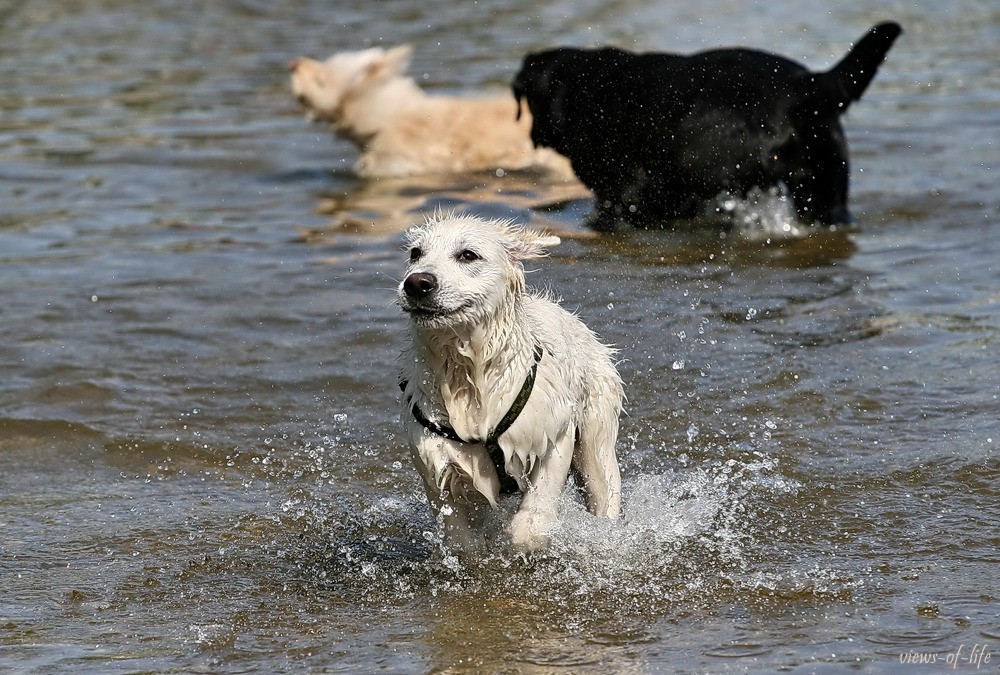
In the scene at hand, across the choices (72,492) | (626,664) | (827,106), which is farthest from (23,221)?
(626,664)

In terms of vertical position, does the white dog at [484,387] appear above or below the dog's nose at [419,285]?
below

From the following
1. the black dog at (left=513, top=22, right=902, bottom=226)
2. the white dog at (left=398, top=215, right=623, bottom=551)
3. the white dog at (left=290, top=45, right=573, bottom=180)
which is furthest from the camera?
the white dog at (left=290, top=45, right=573, bottom=180)

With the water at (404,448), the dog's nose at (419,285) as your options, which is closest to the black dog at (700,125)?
the water at (404,448)

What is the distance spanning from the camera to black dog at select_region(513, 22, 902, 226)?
885cm

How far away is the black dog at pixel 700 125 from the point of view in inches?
348

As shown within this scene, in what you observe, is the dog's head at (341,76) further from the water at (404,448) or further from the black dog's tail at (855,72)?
the black dog's tail at (855,72)

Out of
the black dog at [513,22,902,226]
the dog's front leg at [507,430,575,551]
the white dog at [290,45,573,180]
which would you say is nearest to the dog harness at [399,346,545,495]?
the dog's front leg at [507,430,575,551]

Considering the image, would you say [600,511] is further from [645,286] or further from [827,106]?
[827,106]

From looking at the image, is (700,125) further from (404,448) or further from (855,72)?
(404,448)

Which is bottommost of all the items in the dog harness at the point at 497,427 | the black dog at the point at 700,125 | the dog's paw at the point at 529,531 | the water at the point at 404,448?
the water at the point at 404,448

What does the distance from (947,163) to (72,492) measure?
7930 mm

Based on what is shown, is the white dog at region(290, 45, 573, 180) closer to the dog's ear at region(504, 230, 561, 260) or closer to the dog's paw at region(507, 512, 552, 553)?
the dog's ear at region(504, 230, 561, 260)

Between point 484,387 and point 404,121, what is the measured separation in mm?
8112

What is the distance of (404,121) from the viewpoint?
12305mm
